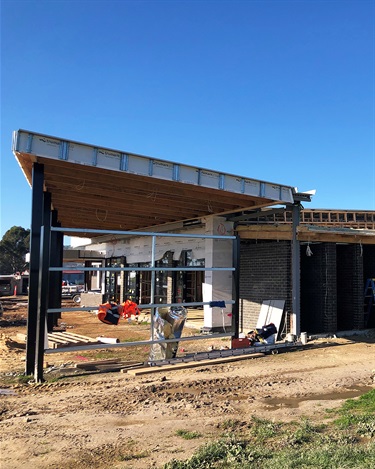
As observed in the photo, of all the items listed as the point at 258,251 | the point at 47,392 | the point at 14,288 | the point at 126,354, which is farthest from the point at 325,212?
the point at 14,288

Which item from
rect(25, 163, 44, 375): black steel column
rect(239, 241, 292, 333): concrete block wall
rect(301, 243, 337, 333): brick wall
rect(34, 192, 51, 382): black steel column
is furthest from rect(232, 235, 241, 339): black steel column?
rect(25, 163, 44, 375): black steel column

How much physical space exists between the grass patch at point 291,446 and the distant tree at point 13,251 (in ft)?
280

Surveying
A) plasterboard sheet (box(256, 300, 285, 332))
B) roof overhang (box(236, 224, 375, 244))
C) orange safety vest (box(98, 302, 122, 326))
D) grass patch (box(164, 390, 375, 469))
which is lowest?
grass patch (box(164, 390, 375, 469))

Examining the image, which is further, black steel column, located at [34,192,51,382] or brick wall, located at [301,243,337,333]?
brick wall, located at [301,243,337,333]

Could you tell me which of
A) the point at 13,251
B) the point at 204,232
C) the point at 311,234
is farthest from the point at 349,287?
the point at 13,251

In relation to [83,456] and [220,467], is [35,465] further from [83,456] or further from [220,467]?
[220,467]

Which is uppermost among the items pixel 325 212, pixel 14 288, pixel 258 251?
pixel 325 212

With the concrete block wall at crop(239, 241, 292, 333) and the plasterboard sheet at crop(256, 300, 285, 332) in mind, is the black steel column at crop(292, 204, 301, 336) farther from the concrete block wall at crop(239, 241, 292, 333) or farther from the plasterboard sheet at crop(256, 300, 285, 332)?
the plasterboard sheet at crop(256, 300, 285, 332)

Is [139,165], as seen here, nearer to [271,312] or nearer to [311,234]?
[311,234]

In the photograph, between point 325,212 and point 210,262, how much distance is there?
12.0m

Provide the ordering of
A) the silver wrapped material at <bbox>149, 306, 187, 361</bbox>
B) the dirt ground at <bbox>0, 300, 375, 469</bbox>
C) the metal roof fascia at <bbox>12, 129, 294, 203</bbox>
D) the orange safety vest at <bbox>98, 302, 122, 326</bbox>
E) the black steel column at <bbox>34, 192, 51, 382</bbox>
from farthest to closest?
the silver wrapped material at <bbox>149, 306, 187, 361</bbox>, the orange safety vest at <bbox>98, 302, 122, 326</bbox>, the metal roof fascia at <bbox>12, 129, 294, 203</bbox>, the black steel column at <bbox>34, 192, 51, 382</bbox>, the dirt ground at <bbox>0, 300, 375, 469</bbox>

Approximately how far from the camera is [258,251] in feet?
49.8

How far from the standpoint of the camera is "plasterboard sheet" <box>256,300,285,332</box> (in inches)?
547

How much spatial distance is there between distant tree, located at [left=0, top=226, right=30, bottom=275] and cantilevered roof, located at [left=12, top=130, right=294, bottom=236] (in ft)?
245
